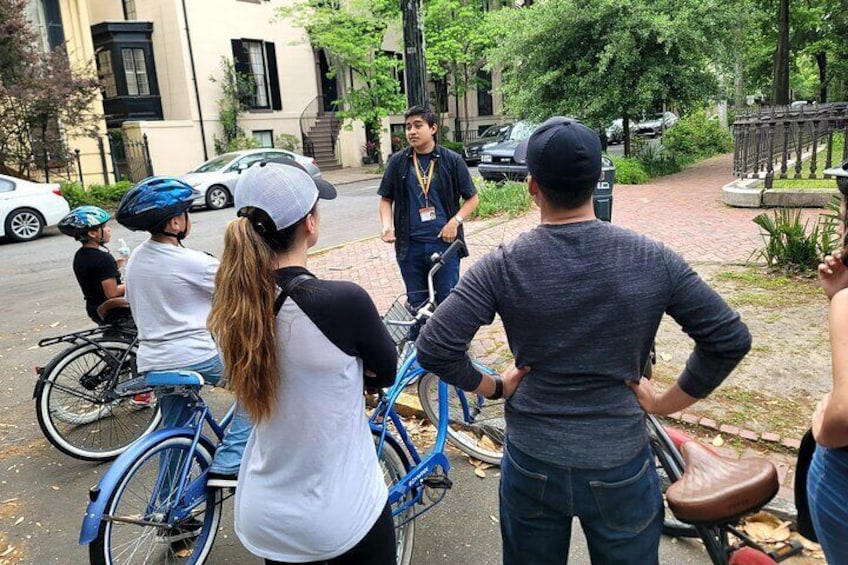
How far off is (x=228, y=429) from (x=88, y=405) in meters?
2.28

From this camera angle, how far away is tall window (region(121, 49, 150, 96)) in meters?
22.3

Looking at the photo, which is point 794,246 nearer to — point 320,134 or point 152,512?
point 152,512

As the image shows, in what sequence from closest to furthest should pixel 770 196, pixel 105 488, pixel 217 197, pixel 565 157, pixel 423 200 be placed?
Result: pixel 565 157 → pixel 105 488 → pixel 423 200 → pixel 770 196 → pixel 217 197

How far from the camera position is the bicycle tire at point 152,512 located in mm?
2615

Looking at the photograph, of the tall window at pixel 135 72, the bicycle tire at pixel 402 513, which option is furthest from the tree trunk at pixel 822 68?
the bicycle tire at pixel 402 513

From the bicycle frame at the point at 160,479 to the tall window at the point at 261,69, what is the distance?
894 inches

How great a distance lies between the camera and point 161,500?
2795 millimetres

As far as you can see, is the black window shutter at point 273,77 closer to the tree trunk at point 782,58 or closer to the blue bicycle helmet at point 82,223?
the tree trunk at point 782,58

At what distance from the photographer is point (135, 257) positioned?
9.89 feet

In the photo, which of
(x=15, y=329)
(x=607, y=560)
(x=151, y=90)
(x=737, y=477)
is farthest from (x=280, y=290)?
(x=151, y=90)

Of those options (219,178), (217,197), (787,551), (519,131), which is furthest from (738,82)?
(787,551)

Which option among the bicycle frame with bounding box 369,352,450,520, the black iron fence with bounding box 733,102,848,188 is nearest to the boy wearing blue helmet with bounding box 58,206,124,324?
the bicycle frame with bounding box 369,352,450,520

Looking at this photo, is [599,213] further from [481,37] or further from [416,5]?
[481,37]

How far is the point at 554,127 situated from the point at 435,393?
7.42ft
